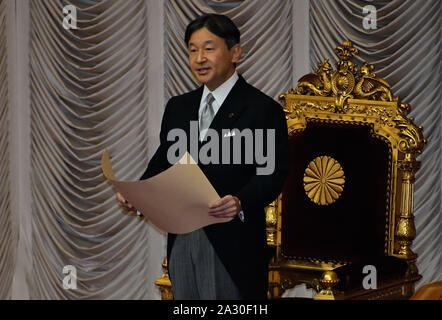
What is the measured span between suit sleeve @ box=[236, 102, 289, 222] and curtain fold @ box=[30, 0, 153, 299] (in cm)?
224

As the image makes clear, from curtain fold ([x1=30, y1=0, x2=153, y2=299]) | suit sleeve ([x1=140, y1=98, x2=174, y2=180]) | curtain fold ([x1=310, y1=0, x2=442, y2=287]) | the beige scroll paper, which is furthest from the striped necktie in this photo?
curtain fold ([x1=30, y1=0, x2=153, y2=299])

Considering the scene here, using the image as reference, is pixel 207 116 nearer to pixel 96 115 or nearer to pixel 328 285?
pixel 328 285

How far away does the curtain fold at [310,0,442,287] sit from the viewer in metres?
4.05

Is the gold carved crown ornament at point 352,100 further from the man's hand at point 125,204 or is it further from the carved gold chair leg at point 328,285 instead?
the man's hand at point 125,204

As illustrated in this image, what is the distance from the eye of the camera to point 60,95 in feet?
15.6

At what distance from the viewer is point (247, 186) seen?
2436mm

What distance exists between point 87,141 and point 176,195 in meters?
2.53

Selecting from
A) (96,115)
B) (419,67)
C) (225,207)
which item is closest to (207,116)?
(225,207)

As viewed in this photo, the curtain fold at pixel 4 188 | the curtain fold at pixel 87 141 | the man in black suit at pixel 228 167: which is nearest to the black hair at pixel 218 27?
the man in black suit at pixel 228 167

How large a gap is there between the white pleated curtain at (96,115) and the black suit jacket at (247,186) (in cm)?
183
